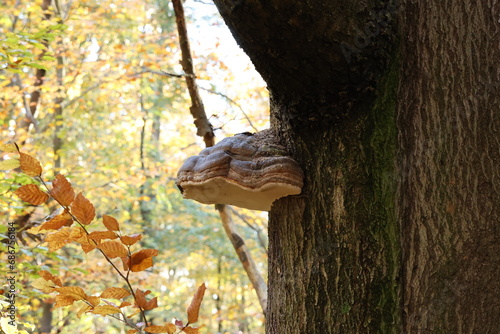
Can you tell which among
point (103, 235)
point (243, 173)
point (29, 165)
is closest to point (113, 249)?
point (103, 235)

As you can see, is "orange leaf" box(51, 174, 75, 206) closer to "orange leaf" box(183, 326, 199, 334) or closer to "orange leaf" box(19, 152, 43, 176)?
"orange leaf" box(19, 152, 43, 176)

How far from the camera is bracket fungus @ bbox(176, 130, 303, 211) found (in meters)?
1.46

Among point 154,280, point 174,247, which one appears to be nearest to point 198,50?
point 154,280

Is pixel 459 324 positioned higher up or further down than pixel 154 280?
further down

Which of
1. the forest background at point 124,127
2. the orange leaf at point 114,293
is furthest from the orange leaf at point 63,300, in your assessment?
the forest background at point 124,127

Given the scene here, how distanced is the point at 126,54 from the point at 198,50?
7.10 ft

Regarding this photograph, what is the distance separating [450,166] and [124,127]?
12830 millimetres

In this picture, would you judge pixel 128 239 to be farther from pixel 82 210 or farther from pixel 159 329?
pixel 159 329

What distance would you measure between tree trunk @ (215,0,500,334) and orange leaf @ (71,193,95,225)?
2.55 feet

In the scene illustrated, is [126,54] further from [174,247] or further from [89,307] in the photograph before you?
[89,307]

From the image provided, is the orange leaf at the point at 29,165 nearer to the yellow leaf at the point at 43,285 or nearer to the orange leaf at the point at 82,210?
the orange leaf at the point at 82,210

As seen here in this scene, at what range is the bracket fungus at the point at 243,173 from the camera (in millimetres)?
1457

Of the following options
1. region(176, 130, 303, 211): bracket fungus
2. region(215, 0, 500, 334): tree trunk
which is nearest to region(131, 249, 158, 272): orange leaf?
region(176, 130, 303, 211): bracket fungus

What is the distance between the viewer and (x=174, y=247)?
12.8 metres
